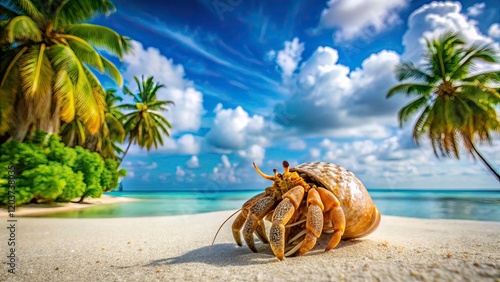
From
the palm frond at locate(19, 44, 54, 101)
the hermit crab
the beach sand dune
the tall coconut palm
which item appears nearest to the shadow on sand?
the beach sand dune

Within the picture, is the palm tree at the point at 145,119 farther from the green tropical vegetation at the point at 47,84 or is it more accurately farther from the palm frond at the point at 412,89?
the palm frond at the point at 412,89

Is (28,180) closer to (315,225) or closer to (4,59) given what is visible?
(4,59)

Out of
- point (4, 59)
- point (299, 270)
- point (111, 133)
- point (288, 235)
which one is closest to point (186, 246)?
point (288, 235)

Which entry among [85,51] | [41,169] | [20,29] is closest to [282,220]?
[20,29]

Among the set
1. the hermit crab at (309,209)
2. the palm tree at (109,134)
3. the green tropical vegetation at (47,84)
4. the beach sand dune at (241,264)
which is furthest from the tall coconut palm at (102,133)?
the hermit crab at (309,209)

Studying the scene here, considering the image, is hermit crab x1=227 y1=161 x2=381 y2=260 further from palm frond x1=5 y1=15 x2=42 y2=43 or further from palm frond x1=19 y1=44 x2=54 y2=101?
palm frond x1=5 y1=15 x2=42 y2=43

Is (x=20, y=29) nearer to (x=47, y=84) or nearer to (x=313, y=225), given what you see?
(x=47, y=84)
